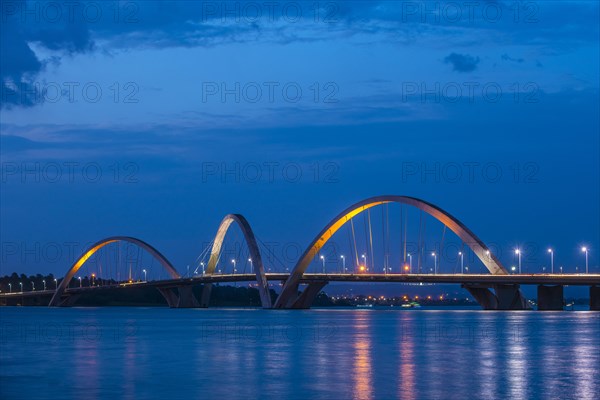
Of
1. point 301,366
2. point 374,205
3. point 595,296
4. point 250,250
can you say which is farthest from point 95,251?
point 301,366

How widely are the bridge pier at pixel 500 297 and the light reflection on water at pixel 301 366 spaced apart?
150ft

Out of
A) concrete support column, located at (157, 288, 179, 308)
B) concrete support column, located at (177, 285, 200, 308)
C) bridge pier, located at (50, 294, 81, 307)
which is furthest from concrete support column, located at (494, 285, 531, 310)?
bridge pier, located at (50, 294, 81, 307)

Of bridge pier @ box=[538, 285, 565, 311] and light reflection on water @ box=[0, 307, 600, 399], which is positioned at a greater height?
bridge pier @ box=[538, 285, 565, 311]

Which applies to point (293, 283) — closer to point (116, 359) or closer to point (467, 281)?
point (467, 281)

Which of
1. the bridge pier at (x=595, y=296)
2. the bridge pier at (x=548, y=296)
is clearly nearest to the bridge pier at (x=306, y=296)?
the bridge pier at (x=548, y=296)

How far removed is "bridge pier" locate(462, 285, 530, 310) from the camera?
10964 cm

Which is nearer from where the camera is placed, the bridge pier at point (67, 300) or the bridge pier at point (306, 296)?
the bridge pier at point (306, 296)

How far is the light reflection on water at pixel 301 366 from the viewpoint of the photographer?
101 ft

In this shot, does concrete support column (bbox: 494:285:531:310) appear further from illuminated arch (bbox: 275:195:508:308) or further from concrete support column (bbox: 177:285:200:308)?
concrete support column (bbox: 177:285:200:308)

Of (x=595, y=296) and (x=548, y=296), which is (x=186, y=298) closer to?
(x=548, y=296)

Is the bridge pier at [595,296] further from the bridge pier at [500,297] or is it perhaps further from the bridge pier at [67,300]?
the bridge pier at [67,300]

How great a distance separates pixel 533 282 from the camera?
100m

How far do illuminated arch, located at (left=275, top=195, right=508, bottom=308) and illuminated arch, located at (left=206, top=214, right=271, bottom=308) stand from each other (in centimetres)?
357

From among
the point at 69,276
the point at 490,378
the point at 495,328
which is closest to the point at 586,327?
the point at 495,328
